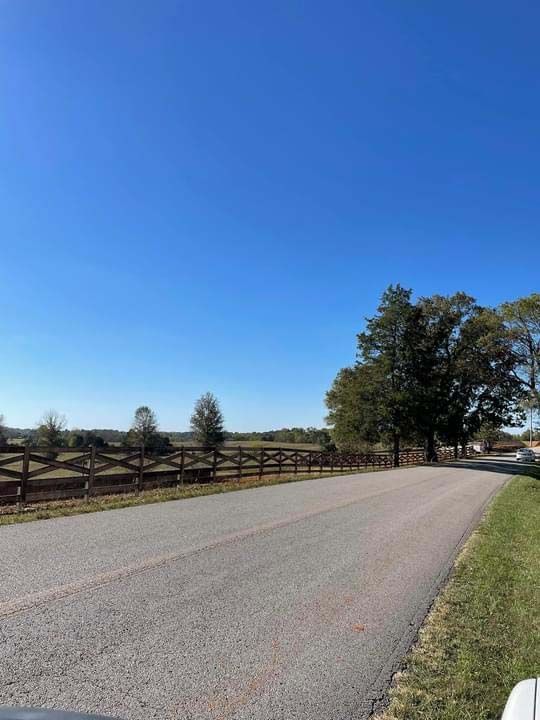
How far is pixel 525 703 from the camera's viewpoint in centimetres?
194

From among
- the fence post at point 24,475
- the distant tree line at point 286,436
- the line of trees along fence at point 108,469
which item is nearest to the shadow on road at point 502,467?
the line of trees along fence at point 108,469

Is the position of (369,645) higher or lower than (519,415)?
lower

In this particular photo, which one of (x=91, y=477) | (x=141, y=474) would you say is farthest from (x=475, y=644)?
(x=141, y=474)

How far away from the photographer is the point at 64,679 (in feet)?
10.7

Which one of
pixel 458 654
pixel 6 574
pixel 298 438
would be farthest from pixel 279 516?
pixel 298 438

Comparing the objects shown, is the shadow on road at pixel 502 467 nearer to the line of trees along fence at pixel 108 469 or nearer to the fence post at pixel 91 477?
the line of trees along fence at pixel 108 469

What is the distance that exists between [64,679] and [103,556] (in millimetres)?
3331

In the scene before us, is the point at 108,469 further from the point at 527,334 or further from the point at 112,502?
the point at 527,334

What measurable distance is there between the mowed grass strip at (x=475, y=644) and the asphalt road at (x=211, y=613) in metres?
0.19

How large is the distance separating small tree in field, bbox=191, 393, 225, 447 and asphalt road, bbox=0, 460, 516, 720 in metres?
57.7

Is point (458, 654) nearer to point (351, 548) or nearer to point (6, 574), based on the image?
point (351, 548)

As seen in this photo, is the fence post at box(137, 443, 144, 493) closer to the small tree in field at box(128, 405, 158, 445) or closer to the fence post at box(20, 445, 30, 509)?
the fence post at box(20, 445, 30, 509)

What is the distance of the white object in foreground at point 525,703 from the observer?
1.84 metres

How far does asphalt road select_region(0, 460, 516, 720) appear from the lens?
3.21 meters
